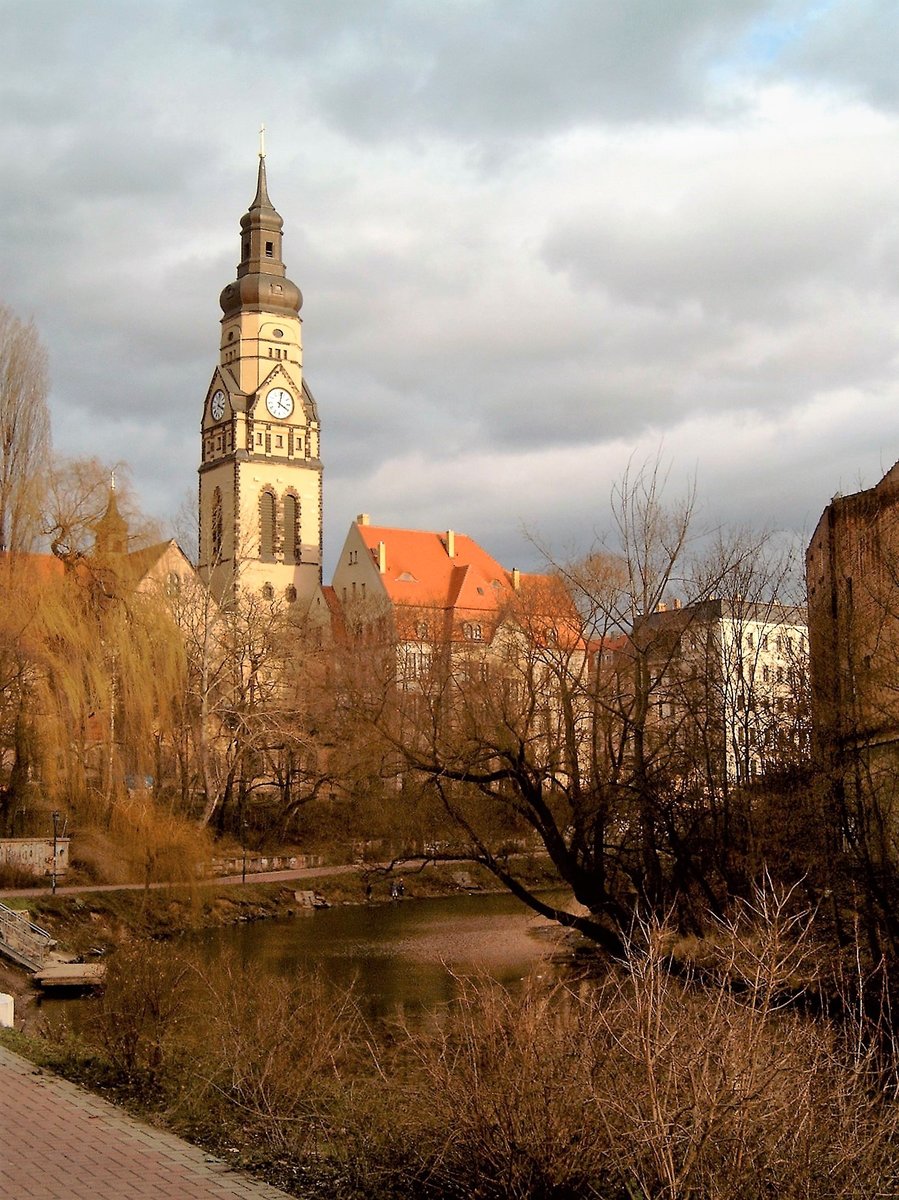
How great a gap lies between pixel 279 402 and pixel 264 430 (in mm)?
2474

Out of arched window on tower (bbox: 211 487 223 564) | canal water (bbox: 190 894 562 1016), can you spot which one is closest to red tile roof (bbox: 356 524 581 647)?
arched window on tower (bbox: 211 487 223 564)

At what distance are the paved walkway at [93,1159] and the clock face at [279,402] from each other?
72598 millimetres

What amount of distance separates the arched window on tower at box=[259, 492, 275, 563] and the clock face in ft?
17.6

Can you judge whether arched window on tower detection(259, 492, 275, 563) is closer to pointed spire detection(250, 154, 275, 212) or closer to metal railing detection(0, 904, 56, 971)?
pointed spire detection(250, 154, 275, 212)

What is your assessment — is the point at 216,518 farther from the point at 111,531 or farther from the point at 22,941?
the point at 22,941

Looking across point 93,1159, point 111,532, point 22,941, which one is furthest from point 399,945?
point 93,1159

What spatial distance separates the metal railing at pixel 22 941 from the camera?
85.0 ft

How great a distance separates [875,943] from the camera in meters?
16.0

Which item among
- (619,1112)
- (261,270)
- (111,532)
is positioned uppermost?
(261,270)

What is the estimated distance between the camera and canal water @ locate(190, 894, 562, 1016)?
23375 millimetres

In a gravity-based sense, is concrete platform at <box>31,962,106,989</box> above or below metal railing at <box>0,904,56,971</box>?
below

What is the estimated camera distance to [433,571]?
7744 centimetres

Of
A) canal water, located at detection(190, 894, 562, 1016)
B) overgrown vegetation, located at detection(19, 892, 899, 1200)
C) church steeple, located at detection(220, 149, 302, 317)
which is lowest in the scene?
canal water, located at detection(190, 894, 562, 1016)

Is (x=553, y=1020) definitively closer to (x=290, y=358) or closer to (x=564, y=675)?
(x=564, y=675)
